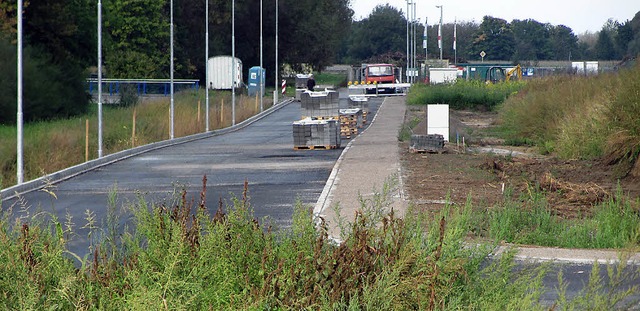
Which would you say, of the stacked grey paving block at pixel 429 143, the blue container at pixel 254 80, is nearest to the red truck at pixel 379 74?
the blue container at pixel 254 80

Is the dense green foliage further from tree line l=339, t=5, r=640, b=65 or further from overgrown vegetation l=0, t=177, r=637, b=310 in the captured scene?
tree line l=339, t=5, r=640, b=65

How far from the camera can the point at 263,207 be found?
57.5 ft

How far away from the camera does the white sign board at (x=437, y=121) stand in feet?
103

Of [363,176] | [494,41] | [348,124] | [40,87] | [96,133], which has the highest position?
[494,41]

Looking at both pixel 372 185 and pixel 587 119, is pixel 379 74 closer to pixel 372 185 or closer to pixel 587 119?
pixel 587 119

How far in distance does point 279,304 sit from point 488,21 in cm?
13456

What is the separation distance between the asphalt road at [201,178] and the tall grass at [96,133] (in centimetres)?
112

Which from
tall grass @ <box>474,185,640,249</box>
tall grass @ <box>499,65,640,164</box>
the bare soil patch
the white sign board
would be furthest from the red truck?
tall grass @ <box>474,185,640,249</box>

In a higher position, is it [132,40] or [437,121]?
[132,40]

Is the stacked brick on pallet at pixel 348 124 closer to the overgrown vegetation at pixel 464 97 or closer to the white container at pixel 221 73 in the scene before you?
the overgrown vegetation at pixel 464 97

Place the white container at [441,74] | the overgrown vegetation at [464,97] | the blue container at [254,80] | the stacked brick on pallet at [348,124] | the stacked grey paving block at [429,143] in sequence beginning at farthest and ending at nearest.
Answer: the white container at [441,74] → the blue container at [254,80] → the overgrown vegetation at [464,97] → the stacked brick on pallet at [348,124] → the stacked grey paving block at [429,143]

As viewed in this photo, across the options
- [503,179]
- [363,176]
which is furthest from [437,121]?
[503,179]

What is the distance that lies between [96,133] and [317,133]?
8.98 m

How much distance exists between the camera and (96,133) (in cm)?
3659
